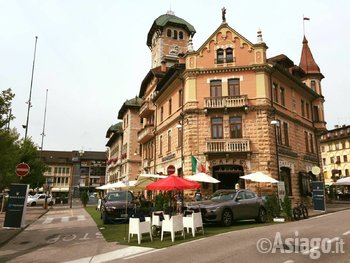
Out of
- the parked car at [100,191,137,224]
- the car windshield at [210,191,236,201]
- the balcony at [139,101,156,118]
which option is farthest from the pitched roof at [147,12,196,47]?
the car windshield at [210,191,236,201]

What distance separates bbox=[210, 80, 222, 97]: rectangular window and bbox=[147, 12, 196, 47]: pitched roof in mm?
25591

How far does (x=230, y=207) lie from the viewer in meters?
14.6

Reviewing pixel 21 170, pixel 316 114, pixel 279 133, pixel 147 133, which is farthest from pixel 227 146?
pixel 316 114

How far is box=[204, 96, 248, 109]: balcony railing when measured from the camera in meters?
24.2

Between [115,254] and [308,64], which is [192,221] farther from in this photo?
[308,64]

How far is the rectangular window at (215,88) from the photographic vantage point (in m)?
25.5

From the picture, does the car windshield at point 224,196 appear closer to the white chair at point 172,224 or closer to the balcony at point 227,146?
the white chair at point 172,224

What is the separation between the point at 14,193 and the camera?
50.7 feet

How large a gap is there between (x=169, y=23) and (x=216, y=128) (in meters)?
29.0

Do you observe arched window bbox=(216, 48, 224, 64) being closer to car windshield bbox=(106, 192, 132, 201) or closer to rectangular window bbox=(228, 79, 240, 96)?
rectangular window bbox=(228, 79, 240, 96)

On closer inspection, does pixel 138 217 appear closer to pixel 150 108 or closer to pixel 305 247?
pixel 305 247

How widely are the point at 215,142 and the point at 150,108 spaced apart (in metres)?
13.9

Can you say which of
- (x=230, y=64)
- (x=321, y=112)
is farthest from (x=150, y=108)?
(x=321, y=112)

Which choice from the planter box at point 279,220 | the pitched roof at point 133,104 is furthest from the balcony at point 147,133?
the planter box at point 279,220
